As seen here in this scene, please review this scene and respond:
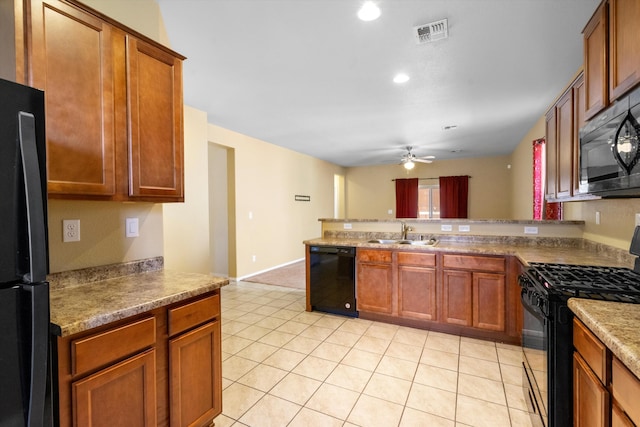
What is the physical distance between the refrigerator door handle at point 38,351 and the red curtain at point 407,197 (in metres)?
8.15

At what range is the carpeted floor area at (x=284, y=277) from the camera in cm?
488

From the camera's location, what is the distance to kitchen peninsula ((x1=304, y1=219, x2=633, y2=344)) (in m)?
2.69

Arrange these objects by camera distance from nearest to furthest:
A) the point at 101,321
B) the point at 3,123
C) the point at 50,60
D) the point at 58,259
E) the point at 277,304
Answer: the point at 3,123
the point at 101,321
the point at 50,60
the point at 58,259
the point at 277,304

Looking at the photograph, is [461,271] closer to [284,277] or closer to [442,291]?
[442,291]

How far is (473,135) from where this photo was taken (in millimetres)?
5312

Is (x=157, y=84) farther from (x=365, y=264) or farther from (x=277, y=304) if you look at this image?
(x=277, y=304)

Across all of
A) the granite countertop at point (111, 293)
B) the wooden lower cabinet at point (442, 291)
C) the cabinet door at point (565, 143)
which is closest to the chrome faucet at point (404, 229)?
the wooden lower cabinet at point (442, 291)

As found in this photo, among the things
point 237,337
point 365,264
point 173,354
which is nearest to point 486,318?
point 365,264

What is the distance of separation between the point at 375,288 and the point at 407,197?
5678 millimetres

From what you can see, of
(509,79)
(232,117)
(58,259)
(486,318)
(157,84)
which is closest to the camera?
(58,259)

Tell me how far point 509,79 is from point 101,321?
379cm

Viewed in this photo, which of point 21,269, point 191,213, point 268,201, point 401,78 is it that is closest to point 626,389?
point 21,269

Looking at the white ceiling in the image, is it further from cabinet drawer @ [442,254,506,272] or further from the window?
the window

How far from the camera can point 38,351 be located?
3.02ft
